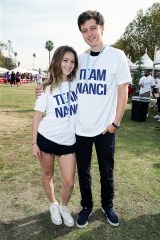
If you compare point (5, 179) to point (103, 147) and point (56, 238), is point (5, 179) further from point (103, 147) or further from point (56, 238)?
point (103, 147)

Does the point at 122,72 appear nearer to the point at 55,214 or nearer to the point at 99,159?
the point at 99,159

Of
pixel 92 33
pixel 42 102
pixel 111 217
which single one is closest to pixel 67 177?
pixel 111 217

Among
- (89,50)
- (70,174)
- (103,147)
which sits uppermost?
(89,50)

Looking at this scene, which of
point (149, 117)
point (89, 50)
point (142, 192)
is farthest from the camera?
point (149, 117)

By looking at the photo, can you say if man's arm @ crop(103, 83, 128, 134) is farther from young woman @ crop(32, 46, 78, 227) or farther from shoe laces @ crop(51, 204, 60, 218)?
shoe laces @ crop(51, 204, 60, 218)

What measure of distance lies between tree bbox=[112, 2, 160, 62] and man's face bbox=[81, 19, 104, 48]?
49.2 m

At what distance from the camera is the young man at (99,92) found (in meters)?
2.90

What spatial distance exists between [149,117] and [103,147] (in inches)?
356

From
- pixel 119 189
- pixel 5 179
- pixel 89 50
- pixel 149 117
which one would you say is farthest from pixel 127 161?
pixel 149 117

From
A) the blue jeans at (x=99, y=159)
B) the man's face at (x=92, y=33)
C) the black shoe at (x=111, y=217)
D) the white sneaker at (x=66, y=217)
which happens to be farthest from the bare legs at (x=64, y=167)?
the man's face at (x=92, y=33)

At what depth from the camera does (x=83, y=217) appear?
132 inches

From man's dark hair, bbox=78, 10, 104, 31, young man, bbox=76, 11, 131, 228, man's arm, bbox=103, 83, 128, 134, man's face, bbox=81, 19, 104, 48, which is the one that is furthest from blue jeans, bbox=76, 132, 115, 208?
man's dark hair, bbox=78, 10, 104, 31

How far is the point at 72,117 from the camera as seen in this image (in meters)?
3.05

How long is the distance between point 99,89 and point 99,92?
0.03m
